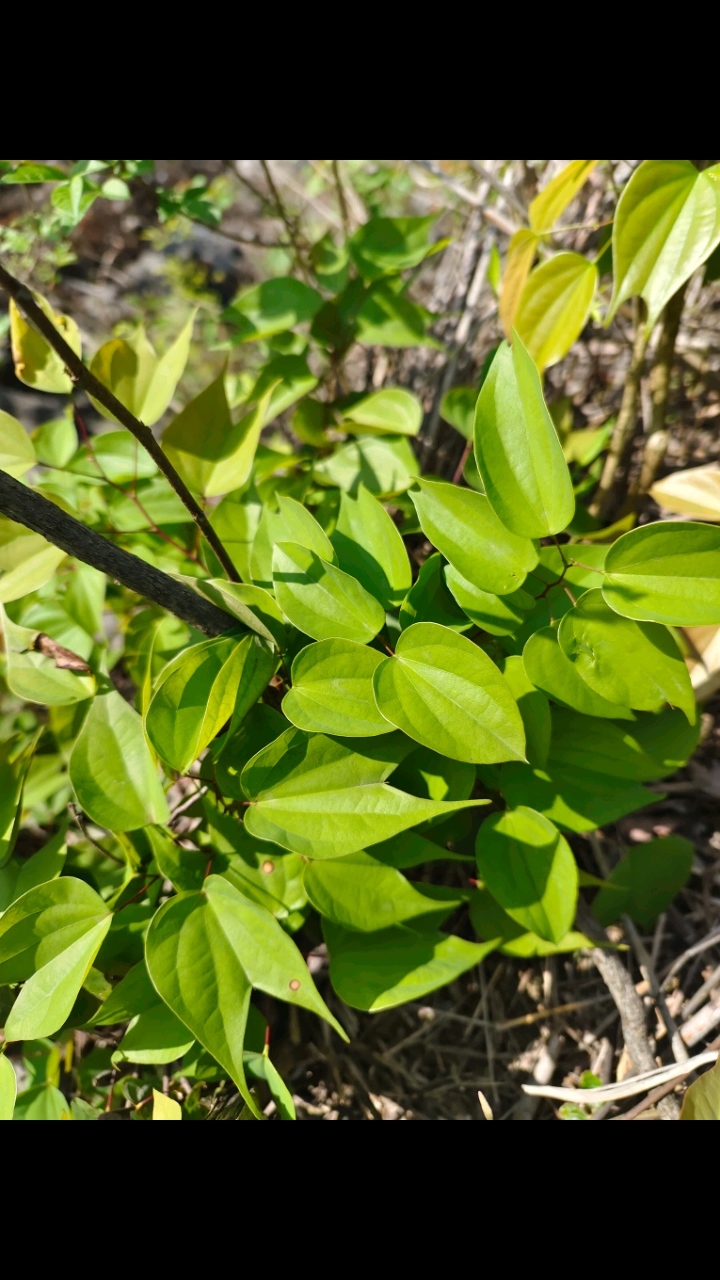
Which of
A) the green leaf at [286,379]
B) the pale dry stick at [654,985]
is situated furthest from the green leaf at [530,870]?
the green leaf at [286,379]

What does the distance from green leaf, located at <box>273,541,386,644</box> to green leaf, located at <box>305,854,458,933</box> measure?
0.66 ft

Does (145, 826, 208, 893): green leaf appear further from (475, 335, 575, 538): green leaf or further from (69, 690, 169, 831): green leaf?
(475, 335, 575, 538): green leaf

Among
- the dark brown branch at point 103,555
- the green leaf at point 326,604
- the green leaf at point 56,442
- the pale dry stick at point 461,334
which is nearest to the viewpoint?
the dark brown branch at point 103,555

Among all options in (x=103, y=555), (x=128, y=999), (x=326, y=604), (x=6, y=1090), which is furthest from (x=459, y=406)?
(x=6, y=1090)

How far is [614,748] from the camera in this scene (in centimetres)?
68

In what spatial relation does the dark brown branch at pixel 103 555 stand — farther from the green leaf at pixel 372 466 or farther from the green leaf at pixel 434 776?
the green leaf at pixel 372 466

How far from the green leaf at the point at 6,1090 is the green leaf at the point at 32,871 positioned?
140 mm

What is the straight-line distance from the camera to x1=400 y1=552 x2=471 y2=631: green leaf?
628 mm

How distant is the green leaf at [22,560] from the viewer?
684 millimetres

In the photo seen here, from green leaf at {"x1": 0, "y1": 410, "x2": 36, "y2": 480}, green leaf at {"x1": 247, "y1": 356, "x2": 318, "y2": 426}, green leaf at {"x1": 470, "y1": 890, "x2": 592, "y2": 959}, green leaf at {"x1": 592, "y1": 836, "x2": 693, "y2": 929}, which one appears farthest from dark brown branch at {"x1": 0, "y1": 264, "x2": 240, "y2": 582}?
green leaf at {"x1": 592, "y1": 836, "x2": 693, "y2": 929}

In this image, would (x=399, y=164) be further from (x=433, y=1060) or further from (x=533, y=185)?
(x=433, y=1060)

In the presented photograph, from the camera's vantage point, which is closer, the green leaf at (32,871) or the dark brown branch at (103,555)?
the dark brown branch at (103,555)
